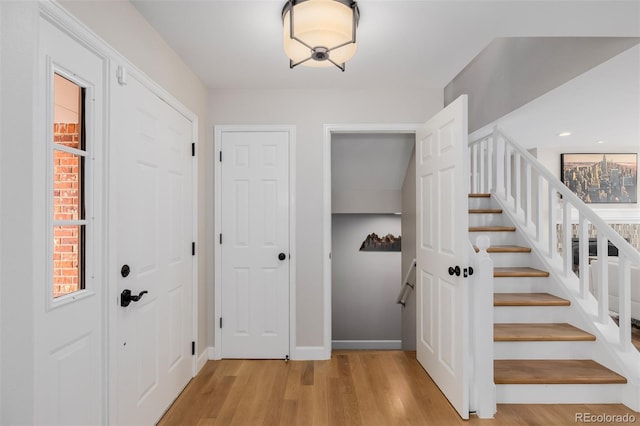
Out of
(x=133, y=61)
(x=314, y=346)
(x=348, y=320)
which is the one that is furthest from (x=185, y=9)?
(x=348, y=320)

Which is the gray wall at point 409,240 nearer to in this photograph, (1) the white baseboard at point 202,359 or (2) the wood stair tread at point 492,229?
(2) the wood stair tread at point 492,229

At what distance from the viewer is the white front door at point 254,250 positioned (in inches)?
134

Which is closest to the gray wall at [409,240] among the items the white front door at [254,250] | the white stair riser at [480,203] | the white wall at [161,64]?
the white stair riser at [480,203]

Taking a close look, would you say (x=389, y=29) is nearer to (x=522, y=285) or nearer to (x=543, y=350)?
(x=522, y=285)

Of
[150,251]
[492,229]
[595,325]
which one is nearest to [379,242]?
[492,229]

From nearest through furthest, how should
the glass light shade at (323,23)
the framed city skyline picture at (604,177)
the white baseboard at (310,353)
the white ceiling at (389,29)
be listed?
the glass light shade at (323,23), the white ceiling at (389,29), the white baseboard at (310,353), the framed city skyline picture at (604,177)

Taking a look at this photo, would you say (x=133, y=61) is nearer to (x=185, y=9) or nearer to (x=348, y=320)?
(x=185, y=9)

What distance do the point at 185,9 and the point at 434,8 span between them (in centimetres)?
138

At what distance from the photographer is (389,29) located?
2.34 metres

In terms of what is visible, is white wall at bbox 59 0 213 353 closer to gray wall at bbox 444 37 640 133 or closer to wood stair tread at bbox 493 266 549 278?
gray wall at bbox 444 37 640 133

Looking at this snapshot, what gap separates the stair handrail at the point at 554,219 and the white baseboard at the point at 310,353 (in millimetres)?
2148

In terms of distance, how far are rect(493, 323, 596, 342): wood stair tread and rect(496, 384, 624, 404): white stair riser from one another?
0.33 m

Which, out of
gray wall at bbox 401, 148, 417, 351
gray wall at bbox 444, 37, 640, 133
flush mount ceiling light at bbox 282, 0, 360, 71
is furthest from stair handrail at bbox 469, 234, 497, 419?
gray wall at bbox 401, 148, 417, 351

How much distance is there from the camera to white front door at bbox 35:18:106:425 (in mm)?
1386
